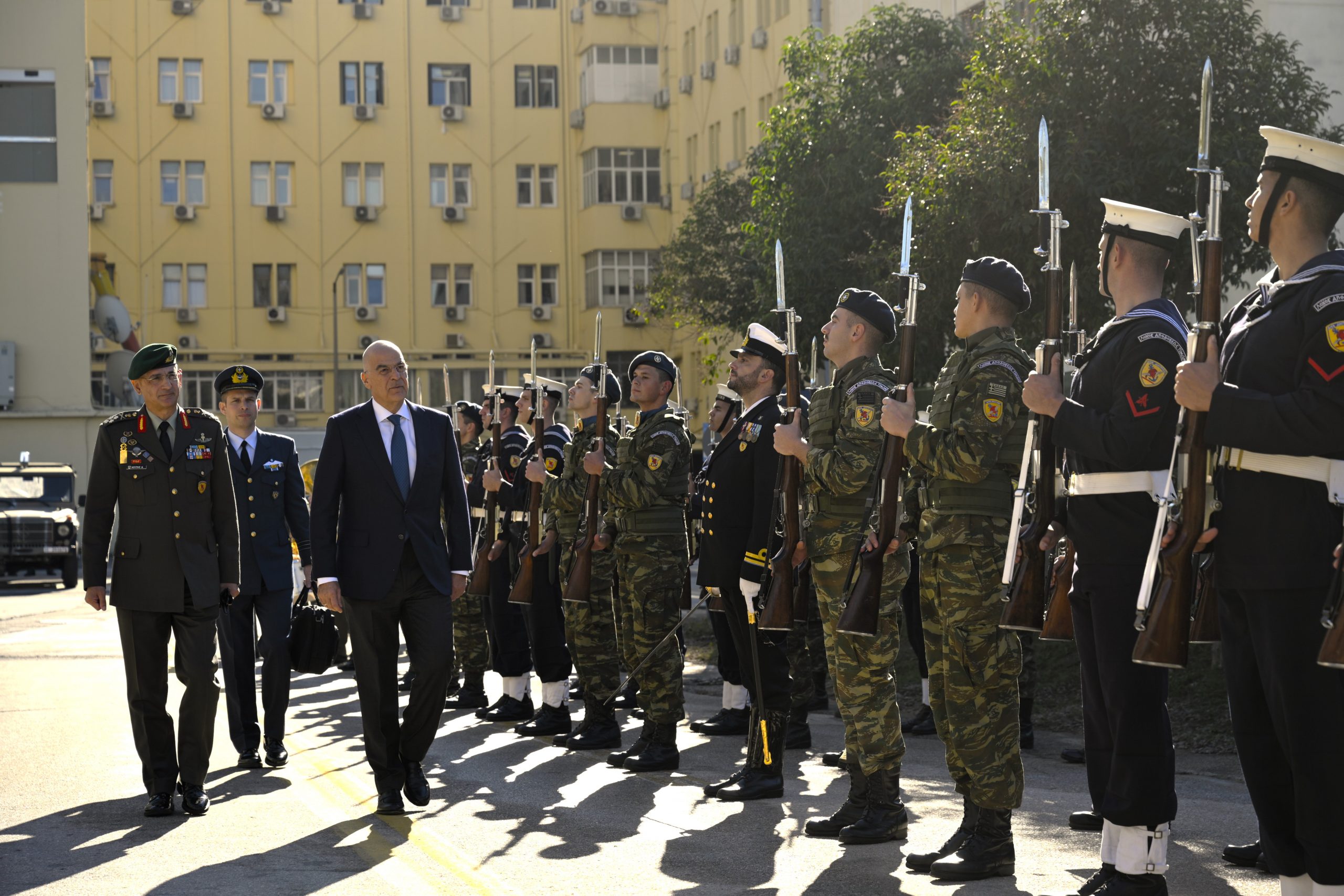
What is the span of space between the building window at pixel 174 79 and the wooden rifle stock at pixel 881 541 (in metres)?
52.9

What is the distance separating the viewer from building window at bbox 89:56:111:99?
55.8 meters

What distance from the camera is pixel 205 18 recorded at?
56.3 meters

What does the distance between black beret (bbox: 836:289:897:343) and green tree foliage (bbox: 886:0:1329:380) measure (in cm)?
1008

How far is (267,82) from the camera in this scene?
56.8m

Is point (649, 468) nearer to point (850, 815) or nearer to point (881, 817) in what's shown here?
point (850, 815)

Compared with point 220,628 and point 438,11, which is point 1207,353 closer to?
point 220,628

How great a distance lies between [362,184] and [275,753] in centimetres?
4894

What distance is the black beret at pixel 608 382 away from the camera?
A: 1134 cm

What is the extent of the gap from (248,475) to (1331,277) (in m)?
7.45

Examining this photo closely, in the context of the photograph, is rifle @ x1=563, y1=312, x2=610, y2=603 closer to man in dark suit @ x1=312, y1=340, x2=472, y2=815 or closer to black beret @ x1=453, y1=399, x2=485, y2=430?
man in dark suit @ x1=312, y1=340, x2=472, y2=815

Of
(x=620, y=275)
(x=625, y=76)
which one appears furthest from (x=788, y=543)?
(x=625, y=76)

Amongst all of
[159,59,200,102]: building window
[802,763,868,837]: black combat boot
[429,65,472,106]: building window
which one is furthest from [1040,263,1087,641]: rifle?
[159,59,200,102]: building window

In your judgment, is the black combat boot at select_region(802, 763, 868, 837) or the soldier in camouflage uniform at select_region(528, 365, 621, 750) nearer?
the black combat boot at select_region(802, 763, 868, 837)

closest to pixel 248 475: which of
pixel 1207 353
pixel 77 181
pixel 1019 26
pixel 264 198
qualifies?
pixel 1207 353
